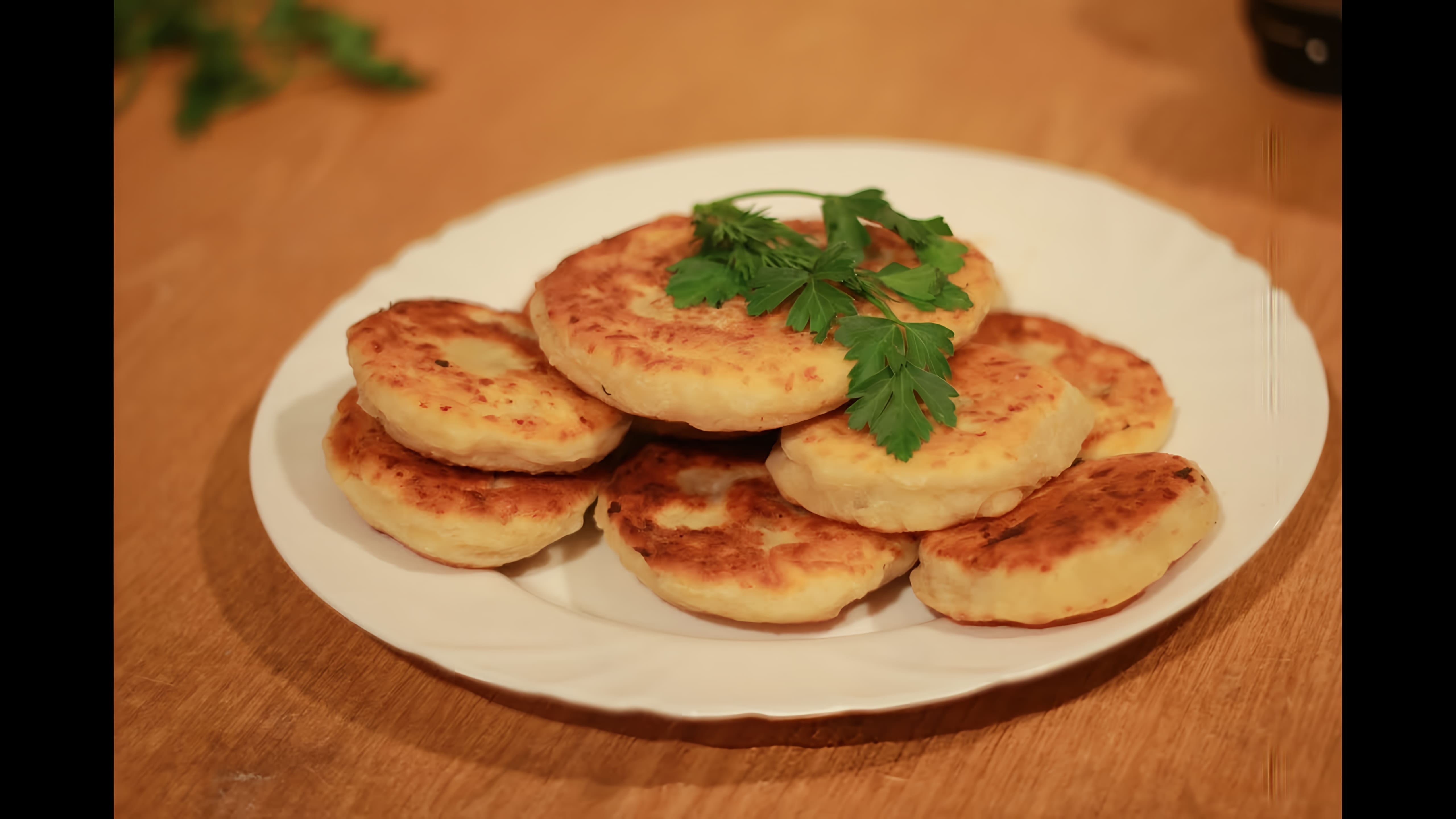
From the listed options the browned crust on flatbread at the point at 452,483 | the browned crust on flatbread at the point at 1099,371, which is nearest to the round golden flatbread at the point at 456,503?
the browned crust on flatbread at the point at 452,483

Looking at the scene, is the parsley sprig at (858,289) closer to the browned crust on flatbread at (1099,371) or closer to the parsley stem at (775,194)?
the parsley stem at (775,194)

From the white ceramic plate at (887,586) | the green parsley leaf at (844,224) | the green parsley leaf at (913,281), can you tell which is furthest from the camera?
the green parsley leaf at (844,224)

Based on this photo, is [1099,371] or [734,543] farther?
[1099,371]

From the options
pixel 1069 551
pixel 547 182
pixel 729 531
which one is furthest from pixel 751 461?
pixel 547 182

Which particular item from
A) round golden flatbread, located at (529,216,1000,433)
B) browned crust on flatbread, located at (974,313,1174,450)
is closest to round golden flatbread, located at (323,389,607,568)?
round golden flatbread, located at (529,216,1000,433)

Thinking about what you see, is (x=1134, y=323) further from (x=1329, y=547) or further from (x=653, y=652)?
(x=653, y=652)

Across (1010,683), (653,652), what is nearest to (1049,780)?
(1010,683)

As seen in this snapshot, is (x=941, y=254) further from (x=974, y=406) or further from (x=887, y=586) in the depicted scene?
(x=887, y=586)
